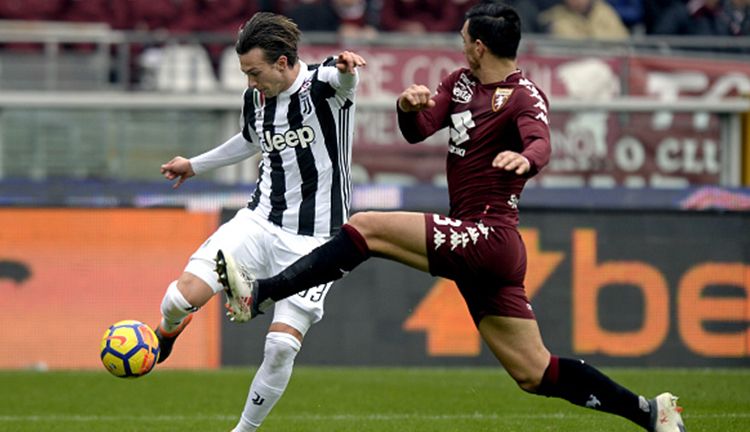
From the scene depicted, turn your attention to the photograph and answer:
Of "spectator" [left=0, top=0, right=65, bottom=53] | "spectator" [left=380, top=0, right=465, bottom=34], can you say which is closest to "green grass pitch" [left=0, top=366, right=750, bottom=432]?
"spectator" [left=380, top=0, right=465, bottom=34]

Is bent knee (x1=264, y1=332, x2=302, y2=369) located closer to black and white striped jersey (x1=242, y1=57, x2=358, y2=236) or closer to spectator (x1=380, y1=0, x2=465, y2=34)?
black and white striped jersey (x1=242, y1=57, x2=358, y2=236)

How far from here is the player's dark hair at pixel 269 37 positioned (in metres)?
7.42

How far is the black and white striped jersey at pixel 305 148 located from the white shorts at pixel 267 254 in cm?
7

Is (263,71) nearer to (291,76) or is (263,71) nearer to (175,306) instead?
(291,76)

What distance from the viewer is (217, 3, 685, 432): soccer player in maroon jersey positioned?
6.48m

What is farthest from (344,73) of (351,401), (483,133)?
(351,401)

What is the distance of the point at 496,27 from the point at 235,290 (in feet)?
6.39

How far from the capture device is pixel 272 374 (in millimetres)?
7418

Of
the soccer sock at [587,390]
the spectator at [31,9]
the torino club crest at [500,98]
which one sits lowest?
the soccer sock at [587,390]

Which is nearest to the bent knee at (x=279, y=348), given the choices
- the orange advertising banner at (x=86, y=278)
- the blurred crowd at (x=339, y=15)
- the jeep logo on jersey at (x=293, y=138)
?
the jeep logo on jersey at (x=293, y=138)

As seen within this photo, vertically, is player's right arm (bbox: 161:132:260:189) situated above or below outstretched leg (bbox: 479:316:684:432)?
above

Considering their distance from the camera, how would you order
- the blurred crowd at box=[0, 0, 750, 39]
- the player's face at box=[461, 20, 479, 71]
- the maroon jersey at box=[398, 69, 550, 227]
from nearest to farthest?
the maroon jersey at box=[398, 69, 550, 227] < the player's face at box=[461, 20, 479, 71] < the blurred crowd at box=[0, 0, 750, 39]

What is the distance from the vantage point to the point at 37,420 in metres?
9.28

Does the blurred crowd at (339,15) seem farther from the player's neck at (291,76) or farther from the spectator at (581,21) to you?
the player's neck at (291,76)
